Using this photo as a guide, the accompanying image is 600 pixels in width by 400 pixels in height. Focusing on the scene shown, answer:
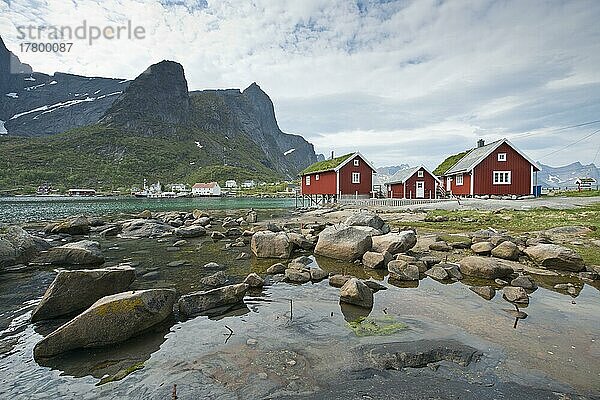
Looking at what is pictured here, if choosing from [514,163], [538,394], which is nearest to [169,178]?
[514,163]

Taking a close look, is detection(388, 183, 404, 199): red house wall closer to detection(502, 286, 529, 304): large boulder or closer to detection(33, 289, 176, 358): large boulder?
detection(502, 286, 529, 304): large boulder

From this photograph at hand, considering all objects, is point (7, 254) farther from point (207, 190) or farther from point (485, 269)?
point (207, 190)

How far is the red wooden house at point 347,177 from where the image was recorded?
46.5 metres

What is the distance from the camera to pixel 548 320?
295 inches

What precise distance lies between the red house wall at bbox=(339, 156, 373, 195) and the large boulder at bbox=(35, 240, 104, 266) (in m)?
35.1

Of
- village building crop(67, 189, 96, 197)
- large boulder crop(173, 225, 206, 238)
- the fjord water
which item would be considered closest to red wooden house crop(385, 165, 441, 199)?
large boulder crop(173, 225, 206, 238)

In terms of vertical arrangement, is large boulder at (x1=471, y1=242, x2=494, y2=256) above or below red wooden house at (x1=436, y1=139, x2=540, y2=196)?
below

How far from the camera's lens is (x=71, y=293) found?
811 cm

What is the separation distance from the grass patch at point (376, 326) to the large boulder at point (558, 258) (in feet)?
23.2

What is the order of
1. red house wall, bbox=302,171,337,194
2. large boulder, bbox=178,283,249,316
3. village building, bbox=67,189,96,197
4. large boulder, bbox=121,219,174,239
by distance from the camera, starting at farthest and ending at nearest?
1. village building, bbox=67,189,96,197
2. red house wall, bbox=302,171,337,194
3. large boulder, bbox=121,219,174,239
4. large boulder, bbox=178,283,249,316

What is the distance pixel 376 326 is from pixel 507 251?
25.9ft

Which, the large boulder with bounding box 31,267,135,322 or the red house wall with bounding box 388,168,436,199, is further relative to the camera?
the red house wall with bounding box 388,168,436,199

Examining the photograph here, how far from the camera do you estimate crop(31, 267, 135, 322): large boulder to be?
795 centimetres

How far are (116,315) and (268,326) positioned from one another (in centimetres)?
294
